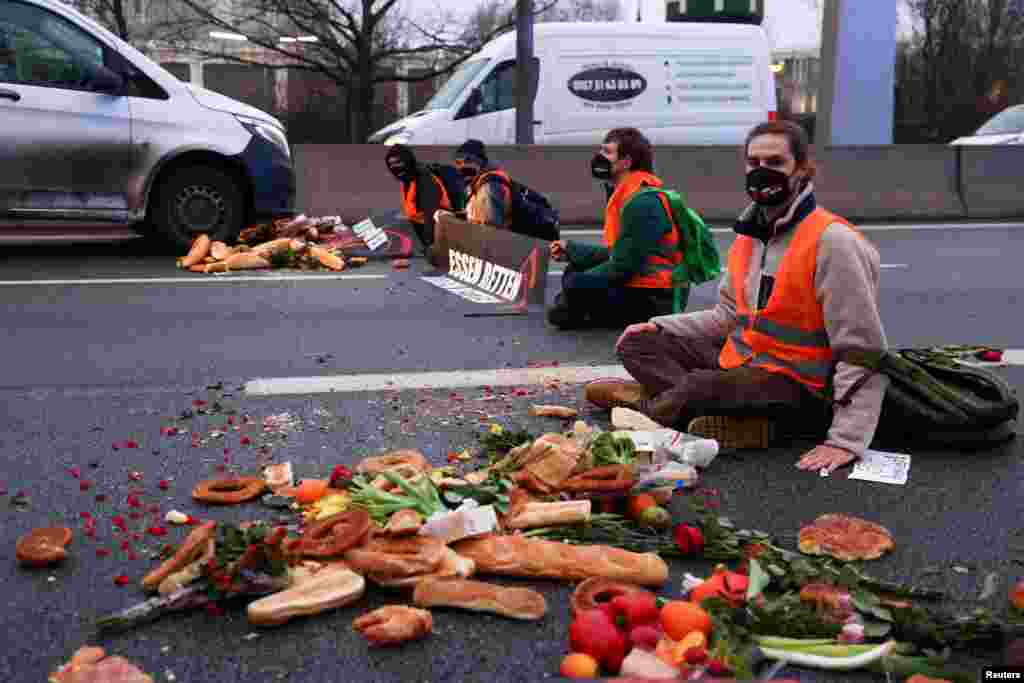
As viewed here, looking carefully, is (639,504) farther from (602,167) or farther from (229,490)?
(602,167)

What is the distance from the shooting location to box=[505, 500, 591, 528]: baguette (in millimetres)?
4059

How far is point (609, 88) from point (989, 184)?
533 centimetres

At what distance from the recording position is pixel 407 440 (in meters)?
5.30

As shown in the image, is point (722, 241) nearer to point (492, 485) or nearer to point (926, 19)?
point (492, 485)

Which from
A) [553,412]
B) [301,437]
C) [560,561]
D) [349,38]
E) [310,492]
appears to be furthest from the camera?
[349,38]

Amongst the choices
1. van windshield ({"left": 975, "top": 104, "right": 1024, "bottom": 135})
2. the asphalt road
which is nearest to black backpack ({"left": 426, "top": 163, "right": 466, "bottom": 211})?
the asphalt road

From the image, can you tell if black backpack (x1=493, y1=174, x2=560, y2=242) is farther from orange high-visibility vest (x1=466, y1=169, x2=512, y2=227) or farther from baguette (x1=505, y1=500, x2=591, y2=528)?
baguette (x1=505, y1=500, x2=591, y2=528)

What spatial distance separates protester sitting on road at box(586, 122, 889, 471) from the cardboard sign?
337 centimetres

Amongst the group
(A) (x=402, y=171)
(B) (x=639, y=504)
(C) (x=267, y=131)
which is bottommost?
(B) (x=639, y=504)

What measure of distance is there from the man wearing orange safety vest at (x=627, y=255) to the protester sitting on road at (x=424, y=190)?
3454 millimetres

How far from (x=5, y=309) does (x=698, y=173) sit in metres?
9.66

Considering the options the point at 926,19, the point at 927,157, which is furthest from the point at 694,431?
the point at 926,19

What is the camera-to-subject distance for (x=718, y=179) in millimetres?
16047

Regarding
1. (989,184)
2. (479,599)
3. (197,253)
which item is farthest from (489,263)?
(989,184)
